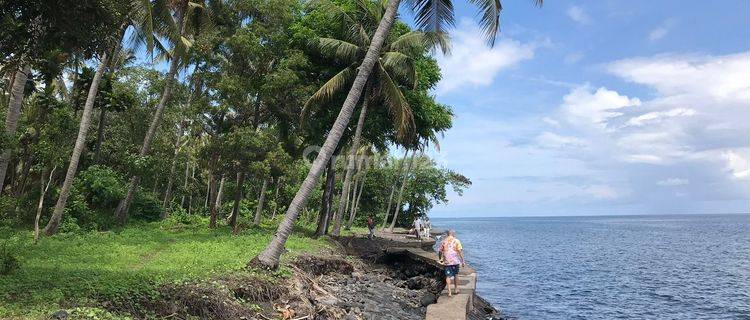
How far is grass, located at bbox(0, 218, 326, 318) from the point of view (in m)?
7.50

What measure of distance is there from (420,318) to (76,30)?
9890mm

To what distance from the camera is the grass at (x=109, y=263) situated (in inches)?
295

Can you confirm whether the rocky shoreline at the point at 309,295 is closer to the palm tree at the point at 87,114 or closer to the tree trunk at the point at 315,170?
the tree trunk at the point at 315,170

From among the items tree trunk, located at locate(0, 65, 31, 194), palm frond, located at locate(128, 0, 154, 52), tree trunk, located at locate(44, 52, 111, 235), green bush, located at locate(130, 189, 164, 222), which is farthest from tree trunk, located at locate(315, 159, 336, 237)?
tree trunk, located at locate(0, 65, 31, 194)

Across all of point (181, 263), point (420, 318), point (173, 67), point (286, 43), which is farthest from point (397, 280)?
point (173, 67)

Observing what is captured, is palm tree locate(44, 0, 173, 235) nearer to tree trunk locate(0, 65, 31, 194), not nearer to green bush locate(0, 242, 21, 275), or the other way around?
tree trunk locate(0, 65, 31, 194)

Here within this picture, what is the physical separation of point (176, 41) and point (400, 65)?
9305mm

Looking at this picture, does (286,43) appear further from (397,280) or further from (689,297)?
(689,297)

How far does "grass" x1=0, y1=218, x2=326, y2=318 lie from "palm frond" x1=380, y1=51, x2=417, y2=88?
793cm

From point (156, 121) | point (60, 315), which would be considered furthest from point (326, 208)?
point (60, 315)

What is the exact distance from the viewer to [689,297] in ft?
76.6

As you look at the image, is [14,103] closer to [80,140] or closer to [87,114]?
→ [87,114]

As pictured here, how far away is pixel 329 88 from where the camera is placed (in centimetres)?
1959

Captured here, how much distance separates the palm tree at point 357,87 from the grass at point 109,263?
1.02 meters
